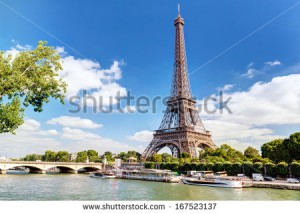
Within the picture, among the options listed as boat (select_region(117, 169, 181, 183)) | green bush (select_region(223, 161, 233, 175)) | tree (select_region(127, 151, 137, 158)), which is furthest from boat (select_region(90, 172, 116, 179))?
tree (select_region(127, 151, 137, 158))

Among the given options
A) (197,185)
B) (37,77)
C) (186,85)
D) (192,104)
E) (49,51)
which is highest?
(186,85)

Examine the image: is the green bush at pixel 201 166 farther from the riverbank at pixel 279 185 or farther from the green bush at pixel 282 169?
the riverbank at pixel 279 185

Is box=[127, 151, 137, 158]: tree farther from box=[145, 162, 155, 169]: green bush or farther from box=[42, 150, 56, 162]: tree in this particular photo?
box=[145, 162, 155, 169]: green bush

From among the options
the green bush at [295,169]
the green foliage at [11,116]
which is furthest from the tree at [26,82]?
the green bush at [295,169]
